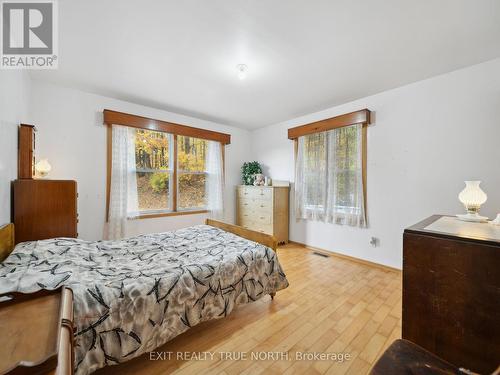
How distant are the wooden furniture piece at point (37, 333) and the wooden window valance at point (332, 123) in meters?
3.64

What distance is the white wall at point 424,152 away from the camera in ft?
7.52

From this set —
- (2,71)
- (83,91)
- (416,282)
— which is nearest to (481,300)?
(416,282)

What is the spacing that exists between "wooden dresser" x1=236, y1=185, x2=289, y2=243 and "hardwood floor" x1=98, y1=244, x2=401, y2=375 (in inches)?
58.9

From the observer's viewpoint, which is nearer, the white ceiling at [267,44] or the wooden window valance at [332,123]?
the white ceiling at [267,44]

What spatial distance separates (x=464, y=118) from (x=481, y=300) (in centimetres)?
238

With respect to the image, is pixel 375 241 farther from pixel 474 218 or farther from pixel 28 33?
pixel 28 33

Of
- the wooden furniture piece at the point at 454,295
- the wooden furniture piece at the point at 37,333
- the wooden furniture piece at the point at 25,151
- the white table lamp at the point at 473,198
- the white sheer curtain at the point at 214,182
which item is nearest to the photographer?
the wooden furniture piece at the point at 37,333

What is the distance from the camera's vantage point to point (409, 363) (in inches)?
35.4

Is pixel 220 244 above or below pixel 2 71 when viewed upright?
below

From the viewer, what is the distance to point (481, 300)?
3.30ft

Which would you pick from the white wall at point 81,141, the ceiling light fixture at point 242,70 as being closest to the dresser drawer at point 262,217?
the white wall at point 81,141

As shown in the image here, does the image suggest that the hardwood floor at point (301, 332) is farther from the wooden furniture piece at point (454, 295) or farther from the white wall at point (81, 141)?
the white wall at point (81, 141)

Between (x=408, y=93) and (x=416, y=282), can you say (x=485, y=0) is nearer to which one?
(x=408, y=93)

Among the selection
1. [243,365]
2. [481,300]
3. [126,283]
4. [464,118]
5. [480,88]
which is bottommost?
[243,365]
